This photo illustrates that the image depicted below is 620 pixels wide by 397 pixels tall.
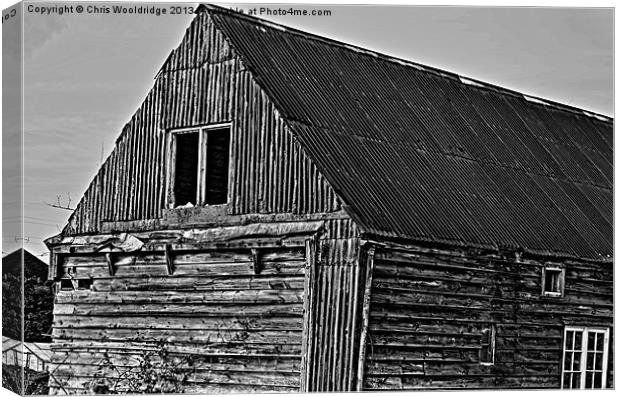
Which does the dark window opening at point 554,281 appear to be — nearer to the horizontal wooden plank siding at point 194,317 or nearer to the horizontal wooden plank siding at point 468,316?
the horizontal wooden plank siding at point 468,316

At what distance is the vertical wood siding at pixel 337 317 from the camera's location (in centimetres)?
2088

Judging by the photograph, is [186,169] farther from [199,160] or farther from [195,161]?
[199,160]

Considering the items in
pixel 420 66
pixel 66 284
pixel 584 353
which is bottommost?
pixel 584 353

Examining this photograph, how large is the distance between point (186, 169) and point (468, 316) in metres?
5.40

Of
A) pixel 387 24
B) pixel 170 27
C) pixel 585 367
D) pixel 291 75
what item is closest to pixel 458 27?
pixel 387 24

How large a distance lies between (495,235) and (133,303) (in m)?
6.35

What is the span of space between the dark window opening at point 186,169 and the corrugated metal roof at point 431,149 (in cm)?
180

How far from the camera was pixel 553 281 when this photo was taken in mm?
24953

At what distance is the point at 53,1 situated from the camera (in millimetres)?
21359

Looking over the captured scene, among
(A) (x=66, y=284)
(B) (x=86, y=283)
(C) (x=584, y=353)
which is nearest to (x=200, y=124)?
(B) (x=86, y=283)

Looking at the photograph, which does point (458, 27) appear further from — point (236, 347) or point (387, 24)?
point (236, 347)

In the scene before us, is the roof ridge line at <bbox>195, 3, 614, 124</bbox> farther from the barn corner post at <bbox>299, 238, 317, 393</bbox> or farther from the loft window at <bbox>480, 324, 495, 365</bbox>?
the loft window at <bbox>480, 324, 495, 365</bbox>

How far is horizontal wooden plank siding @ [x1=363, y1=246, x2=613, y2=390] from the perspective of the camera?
21547 millimetres

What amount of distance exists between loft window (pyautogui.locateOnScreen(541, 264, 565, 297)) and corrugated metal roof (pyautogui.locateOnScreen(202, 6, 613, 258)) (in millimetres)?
334
